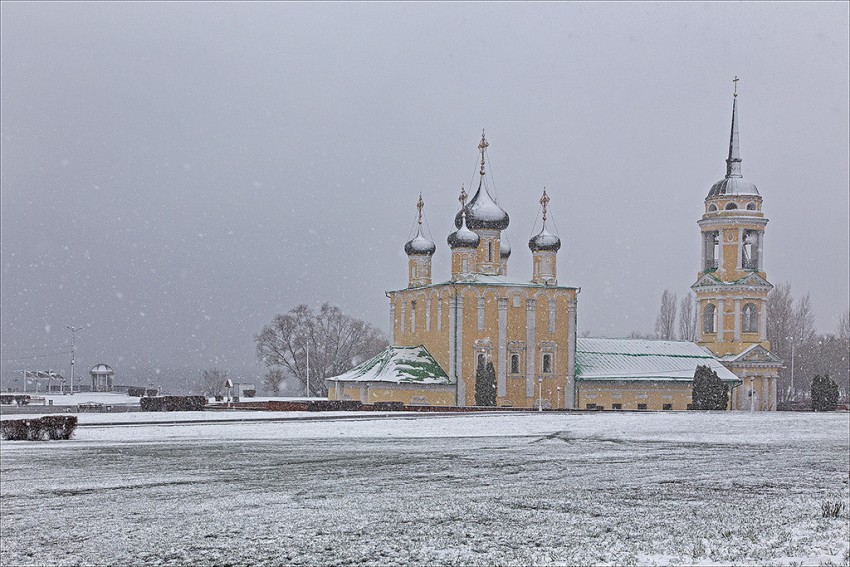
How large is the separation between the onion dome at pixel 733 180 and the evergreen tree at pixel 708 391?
43.9ft

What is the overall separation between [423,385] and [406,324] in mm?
8016

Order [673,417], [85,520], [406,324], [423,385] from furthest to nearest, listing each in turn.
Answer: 1. [406,324]
2. [423,385]
3. [673,417]
4. [85,520]

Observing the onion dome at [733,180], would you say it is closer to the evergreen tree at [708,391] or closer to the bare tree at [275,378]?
the evergreen tree at [708,391]

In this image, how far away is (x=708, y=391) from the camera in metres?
60.0

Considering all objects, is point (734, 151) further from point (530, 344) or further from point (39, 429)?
point (39, 429)

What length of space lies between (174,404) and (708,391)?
31.3 meters

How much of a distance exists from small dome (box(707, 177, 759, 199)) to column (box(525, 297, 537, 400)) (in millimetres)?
15668

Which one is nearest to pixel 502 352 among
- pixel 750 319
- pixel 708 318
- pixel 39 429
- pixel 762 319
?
pixel 708 318

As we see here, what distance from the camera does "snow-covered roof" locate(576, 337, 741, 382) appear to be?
64.6 meters

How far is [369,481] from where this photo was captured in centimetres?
1814

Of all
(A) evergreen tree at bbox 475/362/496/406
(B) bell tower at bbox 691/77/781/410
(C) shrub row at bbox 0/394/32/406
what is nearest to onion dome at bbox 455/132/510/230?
(A) evergreen tree at bbox 475/362/496/406

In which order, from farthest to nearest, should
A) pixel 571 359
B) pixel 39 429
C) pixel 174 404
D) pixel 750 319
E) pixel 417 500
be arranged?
pixel 750 319 < pixel 571 359 < pixel 174 404 < pixel 39 429 < pixel 417 500

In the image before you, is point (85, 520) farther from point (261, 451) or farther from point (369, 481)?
point (261, 451)

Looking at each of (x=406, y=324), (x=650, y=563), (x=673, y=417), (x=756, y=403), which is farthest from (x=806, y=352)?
(x=650, y=563)
